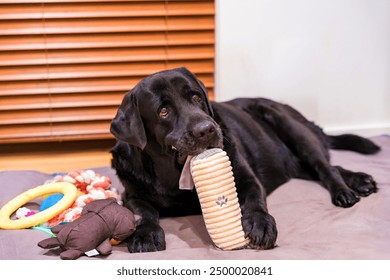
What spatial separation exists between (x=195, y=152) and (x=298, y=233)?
53 cm

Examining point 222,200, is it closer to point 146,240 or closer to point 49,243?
point 146,240

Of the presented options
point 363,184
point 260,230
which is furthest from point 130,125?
point 363,184

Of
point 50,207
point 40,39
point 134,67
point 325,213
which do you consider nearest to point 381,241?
point 325,213

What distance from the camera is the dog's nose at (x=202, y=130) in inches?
70.1

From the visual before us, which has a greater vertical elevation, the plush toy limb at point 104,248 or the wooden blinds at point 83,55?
the wooden blinds at point 83,55

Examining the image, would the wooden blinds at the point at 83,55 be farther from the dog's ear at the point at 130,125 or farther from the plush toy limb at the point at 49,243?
the plush toy limb at the point at 49,243

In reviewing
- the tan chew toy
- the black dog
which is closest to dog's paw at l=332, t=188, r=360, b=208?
the black dog

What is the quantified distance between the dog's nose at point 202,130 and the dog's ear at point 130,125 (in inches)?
10.6

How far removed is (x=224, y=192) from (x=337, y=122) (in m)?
2.20

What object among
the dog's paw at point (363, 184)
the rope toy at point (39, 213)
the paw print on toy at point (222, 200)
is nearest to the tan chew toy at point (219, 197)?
the paw print on toy at point (222, 200)

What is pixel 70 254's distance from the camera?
5.61 feet

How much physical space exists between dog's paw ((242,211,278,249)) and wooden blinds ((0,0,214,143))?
77.7 inches

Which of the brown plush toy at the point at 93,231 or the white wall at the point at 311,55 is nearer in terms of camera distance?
the brown plush toy at the point at 93,231

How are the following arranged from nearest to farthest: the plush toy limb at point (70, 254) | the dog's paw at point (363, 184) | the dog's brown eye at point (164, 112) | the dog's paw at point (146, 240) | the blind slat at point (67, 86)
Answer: the plush toy limb at point (70, 254) → the dog's paw at point (146, 240) → the dog's brown eye at point (164, 112) → the dog's paw at point (363, 184) → the blind slat at point (67, 86)
